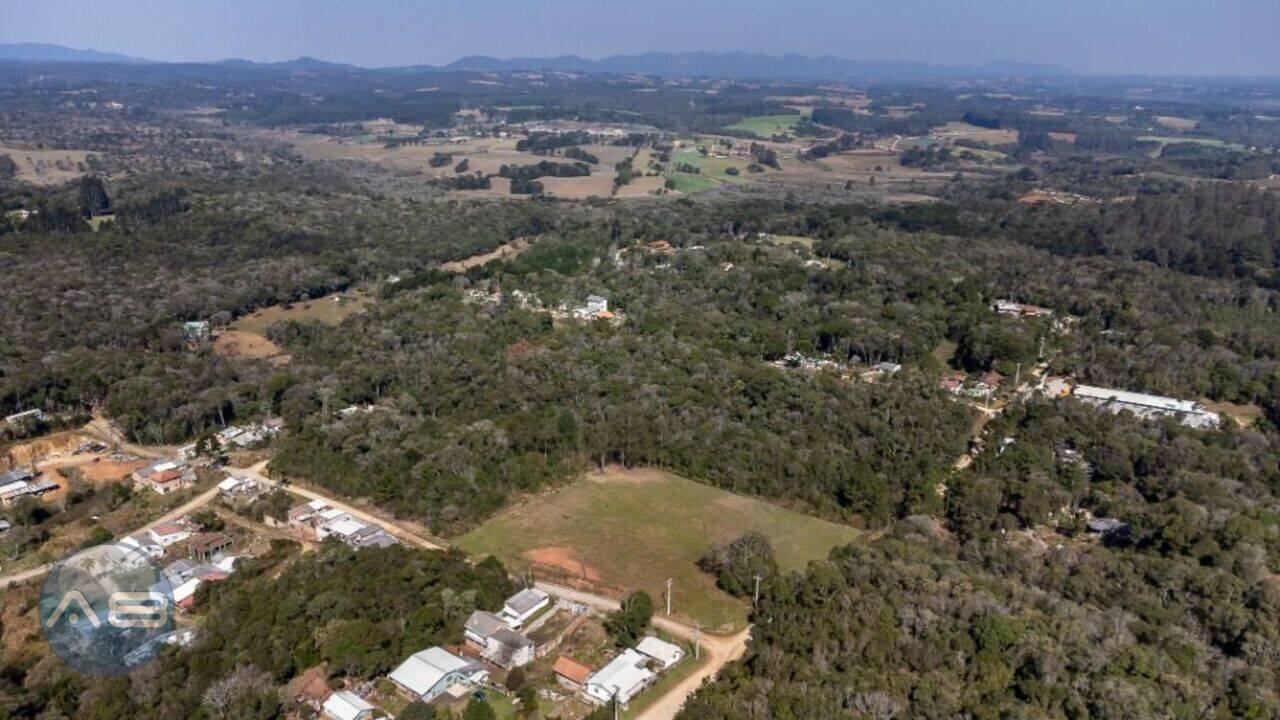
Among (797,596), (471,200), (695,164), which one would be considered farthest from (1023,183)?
(797,596)

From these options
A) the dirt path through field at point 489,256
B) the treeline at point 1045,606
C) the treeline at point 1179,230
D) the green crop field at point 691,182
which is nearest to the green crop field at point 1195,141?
the treeline at point 1179,230

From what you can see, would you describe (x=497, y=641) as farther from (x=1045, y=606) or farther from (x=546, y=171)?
(x=546, y=171)

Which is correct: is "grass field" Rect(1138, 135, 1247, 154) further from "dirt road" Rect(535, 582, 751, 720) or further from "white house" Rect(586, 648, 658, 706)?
"white house" Rect(586, 648, 658, 706)

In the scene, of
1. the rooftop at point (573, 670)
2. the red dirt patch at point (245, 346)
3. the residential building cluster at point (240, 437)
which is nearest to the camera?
the rooftop at point (573, 670)

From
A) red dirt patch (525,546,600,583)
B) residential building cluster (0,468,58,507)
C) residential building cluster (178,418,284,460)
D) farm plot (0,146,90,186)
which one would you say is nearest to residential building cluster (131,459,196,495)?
residential building cluster (178,418,284,460)

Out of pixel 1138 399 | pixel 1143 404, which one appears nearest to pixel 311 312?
pixel 1138 399

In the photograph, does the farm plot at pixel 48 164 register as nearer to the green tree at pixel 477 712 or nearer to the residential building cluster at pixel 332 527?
the residential building cluster at pixel 332 527
